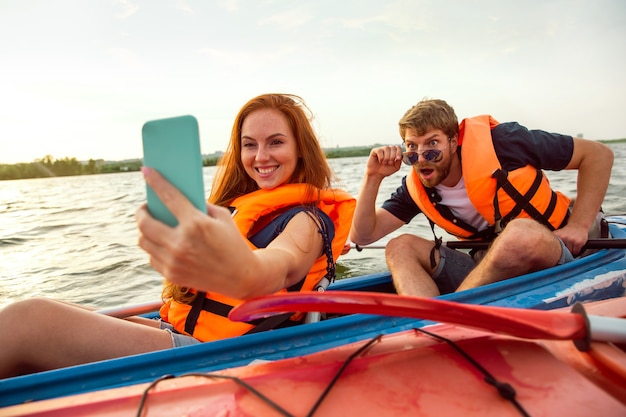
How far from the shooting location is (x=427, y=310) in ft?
3.39

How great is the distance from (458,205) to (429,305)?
1.95 meters

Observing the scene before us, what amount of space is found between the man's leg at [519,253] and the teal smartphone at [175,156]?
1910mm

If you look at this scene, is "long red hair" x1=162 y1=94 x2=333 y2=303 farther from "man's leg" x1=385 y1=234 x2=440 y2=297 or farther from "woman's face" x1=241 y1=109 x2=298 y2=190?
"man's leg" x1=385 y1=234 x2=440 y2=297

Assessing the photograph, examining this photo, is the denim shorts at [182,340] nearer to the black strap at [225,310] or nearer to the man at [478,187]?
the black strap at [225,310]

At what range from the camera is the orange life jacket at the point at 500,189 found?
2586 mm

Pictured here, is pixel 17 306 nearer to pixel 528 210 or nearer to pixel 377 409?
pixel 377 409

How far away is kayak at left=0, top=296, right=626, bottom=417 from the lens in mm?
942

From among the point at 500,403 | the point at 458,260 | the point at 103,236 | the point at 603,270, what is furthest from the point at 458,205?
the point at 103,236

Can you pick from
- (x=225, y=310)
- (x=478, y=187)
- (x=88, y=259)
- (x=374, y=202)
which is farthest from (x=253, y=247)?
(x=88, y=259)

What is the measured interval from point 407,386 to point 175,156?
74 cm

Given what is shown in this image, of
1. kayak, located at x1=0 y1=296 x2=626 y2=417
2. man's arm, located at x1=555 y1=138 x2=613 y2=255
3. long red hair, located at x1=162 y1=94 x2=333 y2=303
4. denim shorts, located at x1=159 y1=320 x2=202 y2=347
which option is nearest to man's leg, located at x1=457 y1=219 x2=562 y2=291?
man's arm, located at x1=555 y1=138 x2=613 y2=255

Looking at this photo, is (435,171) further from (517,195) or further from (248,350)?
(248,350)

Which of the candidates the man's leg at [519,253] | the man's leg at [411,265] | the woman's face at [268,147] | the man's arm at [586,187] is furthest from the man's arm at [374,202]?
the man's arm at [586,187]

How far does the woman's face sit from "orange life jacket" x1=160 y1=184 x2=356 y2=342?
0.08m
